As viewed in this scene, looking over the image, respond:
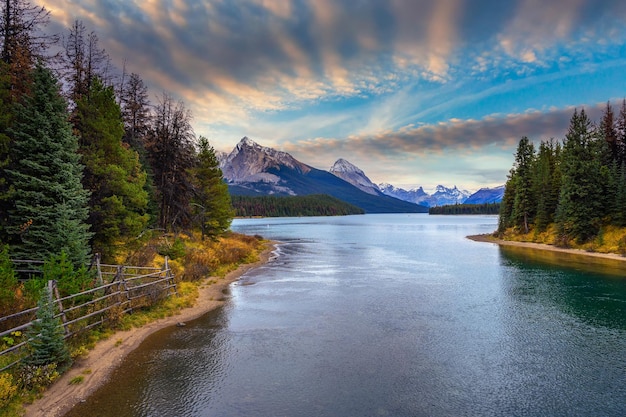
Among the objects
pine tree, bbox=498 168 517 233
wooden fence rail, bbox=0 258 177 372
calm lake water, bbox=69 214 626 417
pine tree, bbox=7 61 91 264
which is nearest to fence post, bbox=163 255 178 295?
wooden fence rail, bbox=0 258 177 372

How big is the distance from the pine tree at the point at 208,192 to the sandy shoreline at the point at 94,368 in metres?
25.7

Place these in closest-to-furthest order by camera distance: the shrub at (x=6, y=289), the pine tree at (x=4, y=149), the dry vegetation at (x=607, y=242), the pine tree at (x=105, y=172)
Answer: the shrub at (x=6, y=289) < the pine tree at (x=4, y=149) < the pine tree at (x=105, y=172) < the dry vegetation at (x=607, y=242)

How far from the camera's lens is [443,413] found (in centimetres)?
1079

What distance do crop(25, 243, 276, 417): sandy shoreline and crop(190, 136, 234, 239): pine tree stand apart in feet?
84.4

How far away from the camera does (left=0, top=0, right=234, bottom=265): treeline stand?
17953mm

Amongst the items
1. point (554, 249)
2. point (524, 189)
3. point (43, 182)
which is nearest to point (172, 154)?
point (43, 182)

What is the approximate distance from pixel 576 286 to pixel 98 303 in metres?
36.7

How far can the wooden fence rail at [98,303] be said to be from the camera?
43.7 ft

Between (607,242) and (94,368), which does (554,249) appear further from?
(94,368)

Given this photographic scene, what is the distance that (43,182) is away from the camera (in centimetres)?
1769

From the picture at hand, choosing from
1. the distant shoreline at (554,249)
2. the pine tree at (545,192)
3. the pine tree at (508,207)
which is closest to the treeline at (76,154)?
the distant shoreline at (554,249)

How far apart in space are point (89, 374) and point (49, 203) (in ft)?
33.9

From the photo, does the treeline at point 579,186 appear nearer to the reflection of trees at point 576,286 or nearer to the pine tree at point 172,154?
the reflection of trees at point 576,286

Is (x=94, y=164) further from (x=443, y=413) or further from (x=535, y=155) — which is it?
(x=535, y=155)
